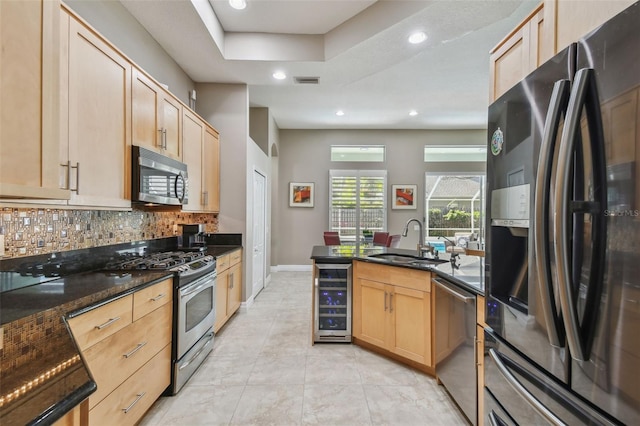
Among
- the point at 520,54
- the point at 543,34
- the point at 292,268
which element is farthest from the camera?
the point at 292,268

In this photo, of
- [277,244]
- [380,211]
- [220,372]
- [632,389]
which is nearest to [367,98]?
[380,211]

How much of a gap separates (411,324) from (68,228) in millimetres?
2696

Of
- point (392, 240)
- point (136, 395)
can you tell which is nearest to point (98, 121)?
point (136, 395)

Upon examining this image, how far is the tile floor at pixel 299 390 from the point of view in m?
1.92

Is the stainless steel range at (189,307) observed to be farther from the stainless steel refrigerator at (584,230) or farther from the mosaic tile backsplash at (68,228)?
the stainless steel refrigerator at (584,230)

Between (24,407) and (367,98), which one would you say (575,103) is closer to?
(24,407)

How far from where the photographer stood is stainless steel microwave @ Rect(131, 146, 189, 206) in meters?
2.16

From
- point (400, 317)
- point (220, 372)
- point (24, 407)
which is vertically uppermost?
point (24, 407)

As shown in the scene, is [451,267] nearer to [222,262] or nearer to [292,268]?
Result: [222,262]

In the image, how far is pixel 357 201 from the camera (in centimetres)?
679

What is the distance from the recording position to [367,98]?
198 inches

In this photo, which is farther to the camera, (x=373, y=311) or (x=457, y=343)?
(x=373, y=311)

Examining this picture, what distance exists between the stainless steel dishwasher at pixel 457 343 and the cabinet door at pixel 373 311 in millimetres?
522

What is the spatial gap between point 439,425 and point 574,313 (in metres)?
1.55
